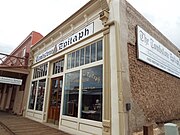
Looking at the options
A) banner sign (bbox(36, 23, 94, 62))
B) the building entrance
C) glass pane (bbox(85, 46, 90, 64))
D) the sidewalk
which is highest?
banner sign (bbox(36, 23, 94, 62))

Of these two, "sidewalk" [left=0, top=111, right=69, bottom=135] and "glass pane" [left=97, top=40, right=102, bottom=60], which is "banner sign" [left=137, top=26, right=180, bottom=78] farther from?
"sidewalk" [left=0, top=111, right=69, bottom=135]

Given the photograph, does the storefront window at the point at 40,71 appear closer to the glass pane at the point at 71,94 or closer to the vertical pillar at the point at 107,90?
the glass pane at the point at 71,94

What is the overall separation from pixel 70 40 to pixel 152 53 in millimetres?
3725

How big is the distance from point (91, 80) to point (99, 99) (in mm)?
819

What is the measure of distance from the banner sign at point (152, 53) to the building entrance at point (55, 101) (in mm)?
4158

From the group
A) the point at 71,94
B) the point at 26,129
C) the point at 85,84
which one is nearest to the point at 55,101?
the point at 71,94

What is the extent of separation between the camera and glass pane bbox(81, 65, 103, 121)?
5017 mm

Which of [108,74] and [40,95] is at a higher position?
[108,74]

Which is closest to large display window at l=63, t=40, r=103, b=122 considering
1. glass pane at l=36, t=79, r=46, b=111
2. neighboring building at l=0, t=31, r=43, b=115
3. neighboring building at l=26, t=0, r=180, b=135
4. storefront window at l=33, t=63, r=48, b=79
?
neighboring building at l=26, t=0, r=180, b=135

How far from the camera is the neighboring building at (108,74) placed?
4516 millimetres

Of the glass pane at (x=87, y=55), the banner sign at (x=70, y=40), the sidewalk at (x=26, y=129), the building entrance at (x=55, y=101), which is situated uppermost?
the banner sign at (x=70, y=40)

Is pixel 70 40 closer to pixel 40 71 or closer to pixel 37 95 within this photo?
pixel 40 71

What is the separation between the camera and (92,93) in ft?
17.5

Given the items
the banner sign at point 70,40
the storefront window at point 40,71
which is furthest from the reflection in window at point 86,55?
the storefront window at point 40,71
